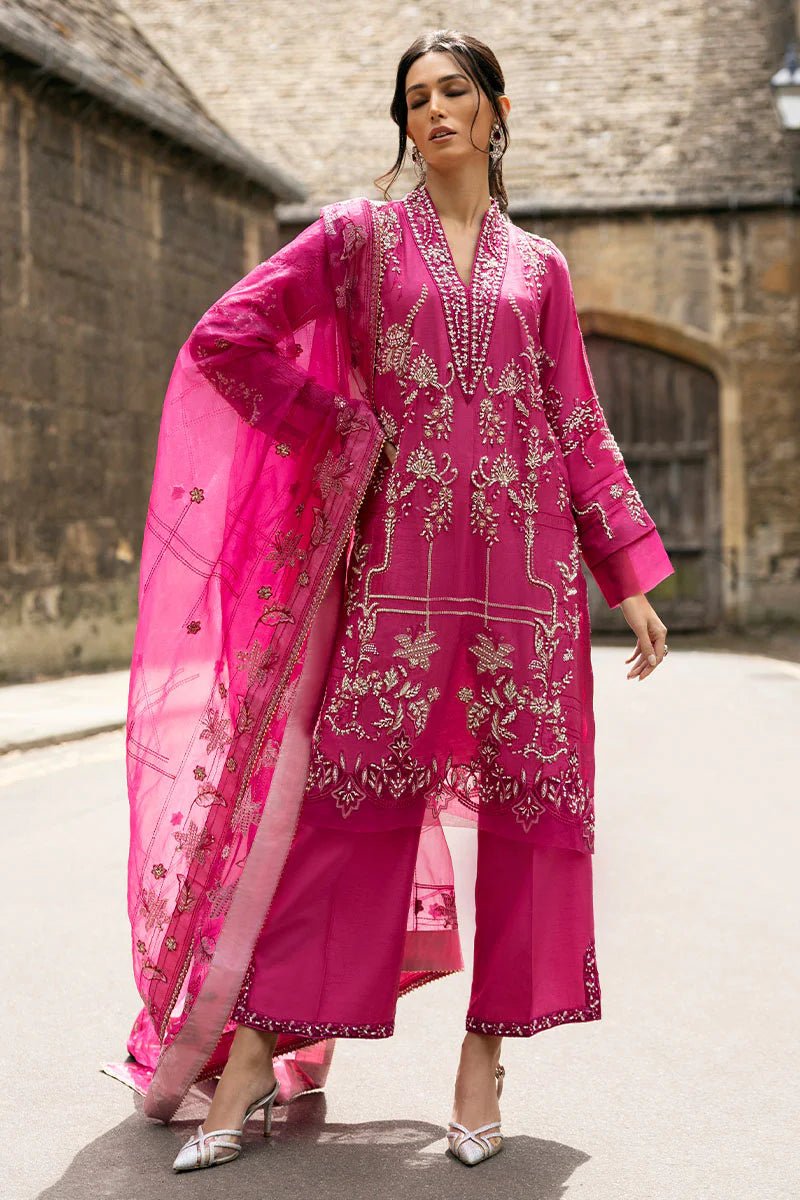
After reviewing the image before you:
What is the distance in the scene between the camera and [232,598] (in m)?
2.97

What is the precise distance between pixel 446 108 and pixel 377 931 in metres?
1.46

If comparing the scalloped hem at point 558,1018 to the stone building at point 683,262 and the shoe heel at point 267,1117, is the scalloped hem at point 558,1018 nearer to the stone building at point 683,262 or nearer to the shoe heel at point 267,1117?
the shoe heel at point 267,1117

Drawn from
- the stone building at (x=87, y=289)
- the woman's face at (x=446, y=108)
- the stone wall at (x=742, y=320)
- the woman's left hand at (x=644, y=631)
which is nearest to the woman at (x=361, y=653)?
the woman's face at (x=446, y=108)

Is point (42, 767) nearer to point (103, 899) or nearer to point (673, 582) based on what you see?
point (103, 899)

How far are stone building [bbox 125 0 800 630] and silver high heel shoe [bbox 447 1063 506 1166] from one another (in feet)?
51.8

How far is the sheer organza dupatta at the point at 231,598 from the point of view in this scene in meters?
2.86

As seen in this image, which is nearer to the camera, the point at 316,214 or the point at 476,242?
the point at 476,242

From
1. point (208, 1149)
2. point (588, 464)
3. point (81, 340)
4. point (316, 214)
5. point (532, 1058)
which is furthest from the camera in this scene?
point (316, 214)

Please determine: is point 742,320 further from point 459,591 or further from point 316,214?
point 459,591

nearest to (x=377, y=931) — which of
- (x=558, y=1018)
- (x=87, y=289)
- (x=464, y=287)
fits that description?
(x=558, y=1018)

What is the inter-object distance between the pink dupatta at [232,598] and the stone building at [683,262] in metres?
15.6

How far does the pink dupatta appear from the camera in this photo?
286 centimetres

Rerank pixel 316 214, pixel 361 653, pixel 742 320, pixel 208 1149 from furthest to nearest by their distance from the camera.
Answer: pixel 316 214 → pixel 742 320 → pixel 361 653 → pixel 208 1149

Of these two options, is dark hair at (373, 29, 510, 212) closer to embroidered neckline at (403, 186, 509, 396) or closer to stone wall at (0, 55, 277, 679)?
embroidered neckline at (403, 186, 509, 396)
